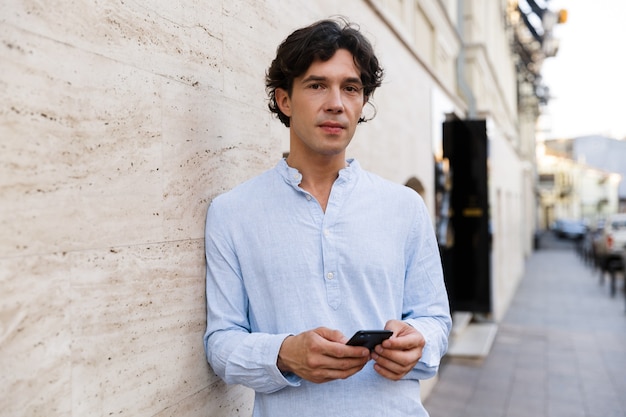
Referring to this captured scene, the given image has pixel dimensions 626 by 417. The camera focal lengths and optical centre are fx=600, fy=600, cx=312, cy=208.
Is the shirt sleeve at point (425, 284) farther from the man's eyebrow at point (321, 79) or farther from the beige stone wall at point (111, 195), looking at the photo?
the beige stone wall at point (111, 195)

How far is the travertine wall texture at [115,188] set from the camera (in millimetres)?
1245

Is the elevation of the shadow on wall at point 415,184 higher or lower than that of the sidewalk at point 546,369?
higher

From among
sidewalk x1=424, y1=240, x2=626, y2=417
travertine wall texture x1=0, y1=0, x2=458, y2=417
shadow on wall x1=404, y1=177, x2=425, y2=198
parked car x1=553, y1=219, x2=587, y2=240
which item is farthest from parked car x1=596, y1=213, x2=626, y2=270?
parked car x1=553, y1=219, x2=587, y2=240

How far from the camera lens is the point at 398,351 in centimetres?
162

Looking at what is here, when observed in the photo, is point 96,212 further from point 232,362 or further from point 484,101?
point 484,101

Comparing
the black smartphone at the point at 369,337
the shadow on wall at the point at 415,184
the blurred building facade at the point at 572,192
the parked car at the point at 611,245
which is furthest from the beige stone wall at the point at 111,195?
the blurred building facade at the point at 572,192

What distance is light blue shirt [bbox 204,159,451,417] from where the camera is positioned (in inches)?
68.2

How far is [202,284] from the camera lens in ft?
6.37

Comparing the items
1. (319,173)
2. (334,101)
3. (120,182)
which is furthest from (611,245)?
(120,182)

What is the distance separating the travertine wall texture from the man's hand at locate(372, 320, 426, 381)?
2.01ft

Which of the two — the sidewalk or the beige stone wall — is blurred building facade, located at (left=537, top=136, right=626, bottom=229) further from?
the beige stone wall

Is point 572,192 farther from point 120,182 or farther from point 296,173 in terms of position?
point 120,182

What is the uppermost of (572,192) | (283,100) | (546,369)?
(283,100)

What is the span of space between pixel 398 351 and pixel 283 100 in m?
0.89
